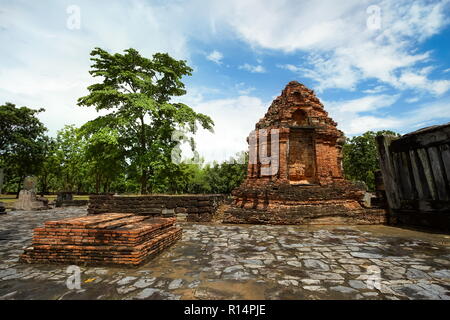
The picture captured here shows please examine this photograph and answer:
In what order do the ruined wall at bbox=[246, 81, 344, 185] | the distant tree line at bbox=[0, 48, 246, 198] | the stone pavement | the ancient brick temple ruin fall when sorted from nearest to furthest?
1. the stone pavement
2. the ancient brick temple ruin
3. the ruined wall at bbox=[246, 81, 344, 185]
4. the distant tree line at bbox=[0, 48, 246, 198]

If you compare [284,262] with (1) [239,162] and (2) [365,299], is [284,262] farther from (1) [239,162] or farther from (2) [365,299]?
(1) [239,162]

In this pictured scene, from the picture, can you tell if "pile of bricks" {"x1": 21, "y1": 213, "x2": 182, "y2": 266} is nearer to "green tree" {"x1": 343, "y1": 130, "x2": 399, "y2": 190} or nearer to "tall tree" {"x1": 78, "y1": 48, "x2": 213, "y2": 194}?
"tall tree" {"x1": 78, "y1": 48, "x2": 213, "y2": 194}

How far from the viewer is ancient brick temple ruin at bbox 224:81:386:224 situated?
26.7ft

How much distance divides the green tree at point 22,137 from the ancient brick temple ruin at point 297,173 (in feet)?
79.3

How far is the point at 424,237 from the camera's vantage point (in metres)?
5.85

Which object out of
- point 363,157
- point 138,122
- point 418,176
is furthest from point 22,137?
point 363,157

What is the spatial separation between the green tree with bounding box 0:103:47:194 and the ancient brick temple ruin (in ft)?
79.3

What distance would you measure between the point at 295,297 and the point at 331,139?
8.98m

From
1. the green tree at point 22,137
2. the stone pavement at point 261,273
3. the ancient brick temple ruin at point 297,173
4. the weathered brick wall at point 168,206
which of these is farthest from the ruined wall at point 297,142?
the green tree at point 22,137

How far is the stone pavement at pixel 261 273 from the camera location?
272 cm

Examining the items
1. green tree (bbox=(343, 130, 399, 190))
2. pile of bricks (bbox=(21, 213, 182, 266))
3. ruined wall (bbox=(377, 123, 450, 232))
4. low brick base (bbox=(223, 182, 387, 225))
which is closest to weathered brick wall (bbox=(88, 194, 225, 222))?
low brick base (bbox=(223, 182, 387, 225))

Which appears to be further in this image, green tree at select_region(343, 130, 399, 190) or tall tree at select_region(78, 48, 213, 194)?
green tree at select_region(343, 130, 399, 190)
